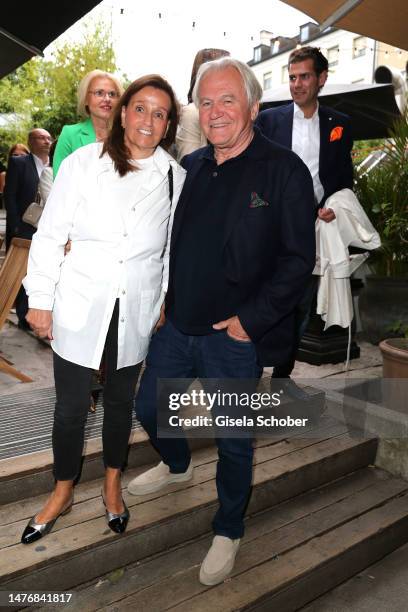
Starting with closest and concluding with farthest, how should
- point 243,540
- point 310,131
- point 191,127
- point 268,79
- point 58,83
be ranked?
point 243,540 < point 191,127 < point 310,131 < point 58,83 < point 268,79

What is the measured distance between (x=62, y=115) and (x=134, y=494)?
28192mm

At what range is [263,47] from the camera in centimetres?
4969

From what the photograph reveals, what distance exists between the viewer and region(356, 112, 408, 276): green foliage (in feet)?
17.2

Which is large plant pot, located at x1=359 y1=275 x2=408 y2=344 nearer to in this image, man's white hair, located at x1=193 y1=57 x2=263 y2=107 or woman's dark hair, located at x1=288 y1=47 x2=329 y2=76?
woman's dark hair, located at x1=288 y1=47 x2=329 y2=76

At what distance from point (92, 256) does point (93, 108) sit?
1246 millimetres

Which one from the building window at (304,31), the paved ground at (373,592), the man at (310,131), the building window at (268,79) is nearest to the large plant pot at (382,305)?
the man at (310,131)

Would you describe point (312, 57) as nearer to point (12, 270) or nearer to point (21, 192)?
point (12, 270)

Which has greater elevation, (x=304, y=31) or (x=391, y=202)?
(x=304, y=31)

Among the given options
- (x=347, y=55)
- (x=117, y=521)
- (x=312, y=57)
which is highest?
(x=347, y=55)

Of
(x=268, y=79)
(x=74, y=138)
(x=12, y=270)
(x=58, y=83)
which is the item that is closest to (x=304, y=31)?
(x=268, y=79)

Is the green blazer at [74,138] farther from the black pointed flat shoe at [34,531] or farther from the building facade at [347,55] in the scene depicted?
the building facade at [347,55]

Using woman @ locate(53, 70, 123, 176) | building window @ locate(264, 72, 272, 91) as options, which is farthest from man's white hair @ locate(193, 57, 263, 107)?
building window @ locate(264, 72, 272, 91)

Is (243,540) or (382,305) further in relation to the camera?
(382,305)

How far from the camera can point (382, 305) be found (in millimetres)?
5352
